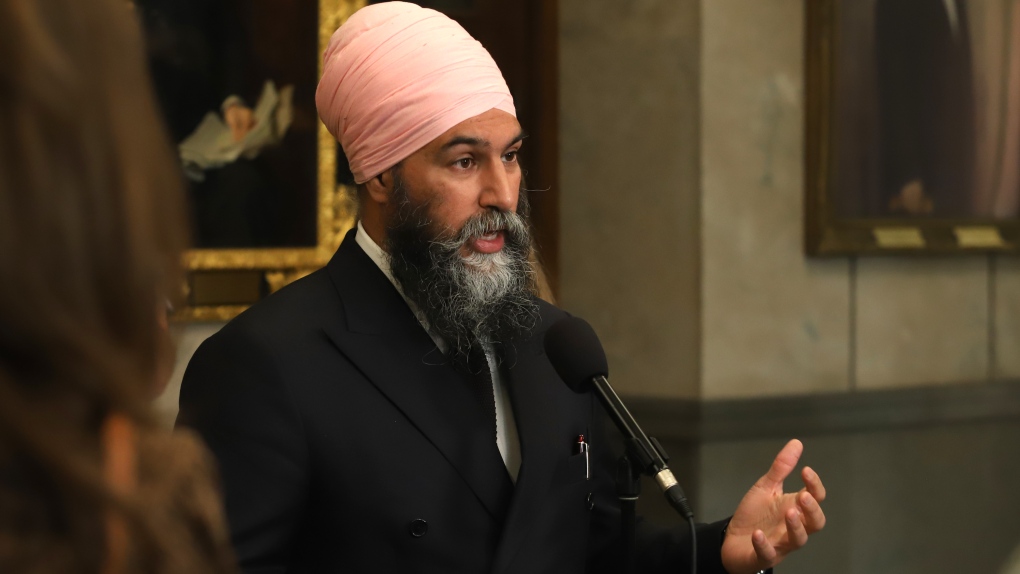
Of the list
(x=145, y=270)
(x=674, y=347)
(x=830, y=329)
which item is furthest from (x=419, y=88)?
(x=830, y=329)

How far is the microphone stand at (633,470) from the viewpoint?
1751 millimetres

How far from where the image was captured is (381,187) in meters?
2.43

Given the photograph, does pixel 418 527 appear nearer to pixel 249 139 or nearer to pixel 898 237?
pixel 249 139

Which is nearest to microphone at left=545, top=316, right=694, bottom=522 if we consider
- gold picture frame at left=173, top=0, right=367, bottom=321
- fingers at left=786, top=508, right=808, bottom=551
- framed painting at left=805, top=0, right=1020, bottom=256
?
fingers at left=786, top=508, right=808, bottom=551

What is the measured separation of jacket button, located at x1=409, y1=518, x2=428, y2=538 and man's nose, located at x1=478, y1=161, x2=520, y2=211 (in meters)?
0.63

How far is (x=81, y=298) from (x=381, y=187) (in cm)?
162

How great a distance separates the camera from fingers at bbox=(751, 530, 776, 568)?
2.05 meters

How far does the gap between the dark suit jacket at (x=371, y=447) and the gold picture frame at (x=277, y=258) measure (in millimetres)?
1678

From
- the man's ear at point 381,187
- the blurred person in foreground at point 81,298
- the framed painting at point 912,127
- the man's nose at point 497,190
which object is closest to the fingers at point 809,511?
the man's nose at point 497,190

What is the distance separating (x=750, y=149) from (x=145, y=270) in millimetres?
3687

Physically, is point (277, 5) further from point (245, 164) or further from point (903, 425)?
point (903, 425)

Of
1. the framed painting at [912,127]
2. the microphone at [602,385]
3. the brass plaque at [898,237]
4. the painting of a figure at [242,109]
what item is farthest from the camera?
the brass plaque at [898,237]

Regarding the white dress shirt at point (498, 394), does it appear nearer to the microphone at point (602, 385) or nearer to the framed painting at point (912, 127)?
the microphone at point (602, 385)

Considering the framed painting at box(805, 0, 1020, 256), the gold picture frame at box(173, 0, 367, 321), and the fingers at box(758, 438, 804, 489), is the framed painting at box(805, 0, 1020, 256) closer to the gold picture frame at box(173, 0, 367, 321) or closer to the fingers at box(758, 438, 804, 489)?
the gold picture frame at box(173, 0, 367, 321)
